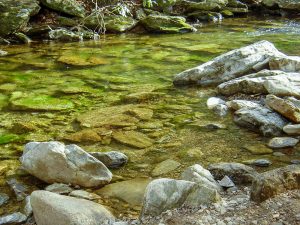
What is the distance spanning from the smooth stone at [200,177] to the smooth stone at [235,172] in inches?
5.7

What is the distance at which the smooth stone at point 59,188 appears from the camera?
3346mm

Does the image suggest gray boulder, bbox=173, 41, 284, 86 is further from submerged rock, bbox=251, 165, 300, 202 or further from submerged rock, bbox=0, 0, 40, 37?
submerged rock, bbox=0, 0, 40, 37

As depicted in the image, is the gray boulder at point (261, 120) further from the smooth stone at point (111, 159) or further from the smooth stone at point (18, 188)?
the smooth stone at point (18, 188)

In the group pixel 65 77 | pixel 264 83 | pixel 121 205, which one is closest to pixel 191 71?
pixel 264 83

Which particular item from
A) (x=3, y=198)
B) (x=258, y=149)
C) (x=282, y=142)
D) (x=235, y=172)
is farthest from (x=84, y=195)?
(x=282, y=142)

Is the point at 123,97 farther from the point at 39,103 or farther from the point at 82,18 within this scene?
the point at 82,18

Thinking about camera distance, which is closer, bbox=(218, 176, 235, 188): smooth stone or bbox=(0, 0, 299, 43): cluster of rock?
bbox=(218, 176, 235, 188): smooth stone

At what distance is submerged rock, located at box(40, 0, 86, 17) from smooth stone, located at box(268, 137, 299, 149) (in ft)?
36.8

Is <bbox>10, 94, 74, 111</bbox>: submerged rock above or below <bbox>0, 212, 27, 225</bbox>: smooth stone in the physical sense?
below

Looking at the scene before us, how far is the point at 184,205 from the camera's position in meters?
2.77

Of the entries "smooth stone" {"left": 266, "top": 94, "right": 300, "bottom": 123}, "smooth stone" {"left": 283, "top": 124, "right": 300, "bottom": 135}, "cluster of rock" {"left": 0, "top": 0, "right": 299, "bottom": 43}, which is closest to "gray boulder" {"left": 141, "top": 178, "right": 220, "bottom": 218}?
"smooth stone" {"left": 283, "top": 124, "right": 300, "bottom": 135}

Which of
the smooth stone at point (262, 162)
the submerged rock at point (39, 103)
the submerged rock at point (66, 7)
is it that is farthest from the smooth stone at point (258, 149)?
the submerged rock at point (66, 7)

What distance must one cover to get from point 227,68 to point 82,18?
8448 mm

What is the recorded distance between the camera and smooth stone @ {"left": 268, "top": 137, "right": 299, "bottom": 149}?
4.11m
